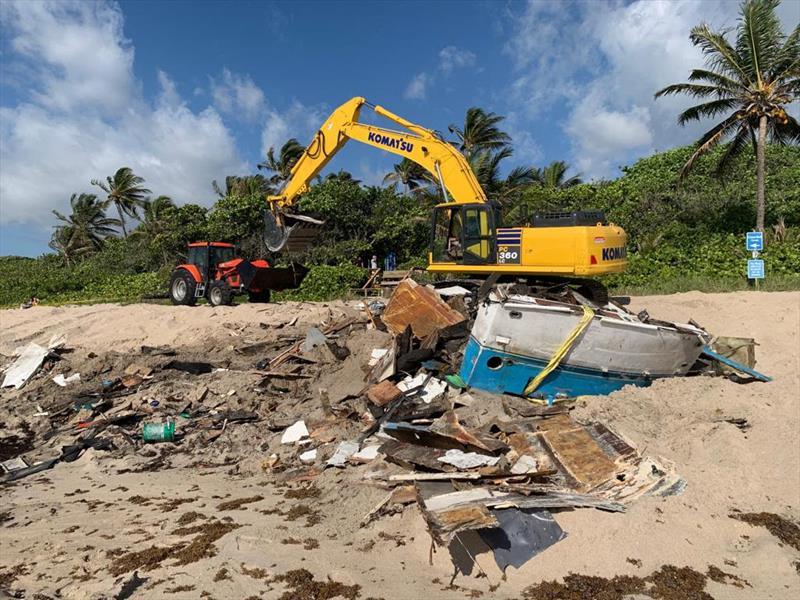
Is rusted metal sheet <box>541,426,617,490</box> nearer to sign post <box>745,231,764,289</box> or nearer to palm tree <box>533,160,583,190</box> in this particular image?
sign post <box>745,231,764,289</box>

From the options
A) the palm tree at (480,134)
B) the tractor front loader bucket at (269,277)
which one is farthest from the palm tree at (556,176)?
the tractor front loader bucket at (269,277)

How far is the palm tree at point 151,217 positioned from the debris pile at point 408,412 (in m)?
22.0

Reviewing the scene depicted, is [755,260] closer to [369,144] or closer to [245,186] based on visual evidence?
[369,144]

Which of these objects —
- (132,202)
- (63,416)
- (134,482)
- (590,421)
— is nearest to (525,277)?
(590,421)

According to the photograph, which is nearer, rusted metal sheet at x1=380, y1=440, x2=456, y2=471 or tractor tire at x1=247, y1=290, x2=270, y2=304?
rusted metal sheet at x1=380, y1=440, x2=456, y2=471

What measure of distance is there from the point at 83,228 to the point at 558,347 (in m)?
41.9

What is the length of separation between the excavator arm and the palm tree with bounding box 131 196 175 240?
21446 millimetres

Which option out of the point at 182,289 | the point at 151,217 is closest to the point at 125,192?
the point at 151,217

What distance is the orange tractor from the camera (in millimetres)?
14117

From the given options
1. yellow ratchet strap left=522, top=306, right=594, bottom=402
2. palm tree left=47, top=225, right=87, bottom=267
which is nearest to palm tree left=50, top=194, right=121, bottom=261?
palm tree left=47, top=225, right=87, bottom=267

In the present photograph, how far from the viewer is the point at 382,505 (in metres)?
4.37

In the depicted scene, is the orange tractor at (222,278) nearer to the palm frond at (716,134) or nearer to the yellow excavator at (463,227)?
the yellow excavator at (463,227)

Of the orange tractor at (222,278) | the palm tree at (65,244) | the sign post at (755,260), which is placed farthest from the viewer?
the palm tree at (65,244)

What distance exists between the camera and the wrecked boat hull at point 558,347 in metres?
6.17
